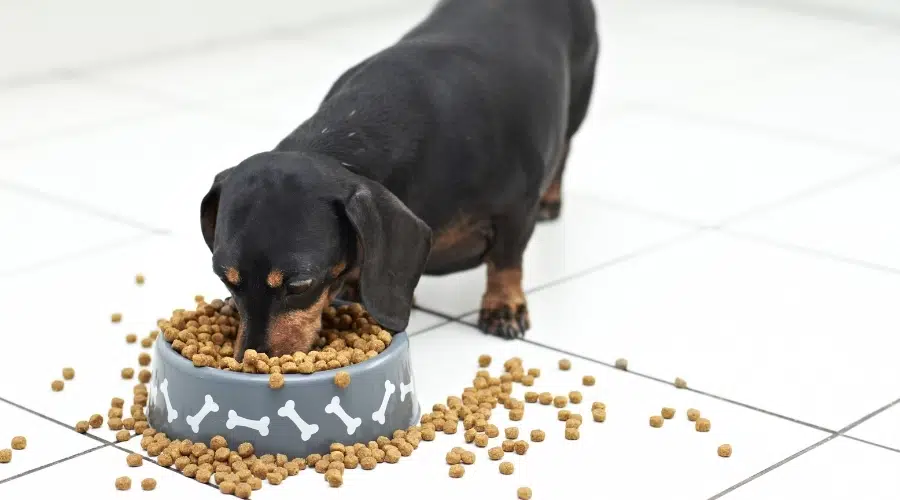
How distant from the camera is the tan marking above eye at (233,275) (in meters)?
2.51

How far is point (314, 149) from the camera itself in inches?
110

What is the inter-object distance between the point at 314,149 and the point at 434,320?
719mm

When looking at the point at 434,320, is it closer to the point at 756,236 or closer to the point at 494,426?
the point at 494,426

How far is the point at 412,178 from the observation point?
2.91 m

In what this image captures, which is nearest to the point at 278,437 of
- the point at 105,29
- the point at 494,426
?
the point at 494,426

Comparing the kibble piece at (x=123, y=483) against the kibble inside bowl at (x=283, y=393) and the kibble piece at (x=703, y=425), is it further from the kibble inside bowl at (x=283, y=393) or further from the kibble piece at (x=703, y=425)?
the kibble piece at (x=703, y=425)

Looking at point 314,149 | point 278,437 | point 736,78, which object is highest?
point 314,149

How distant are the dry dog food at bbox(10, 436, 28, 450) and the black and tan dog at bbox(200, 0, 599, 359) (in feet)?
1.42

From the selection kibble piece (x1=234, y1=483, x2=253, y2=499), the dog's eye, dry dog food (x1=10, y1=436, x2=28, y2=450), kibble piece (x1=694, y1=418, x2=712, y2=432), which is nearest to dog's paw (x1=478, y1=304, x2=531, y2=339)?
kibble piece (x1=694, y1=418, x2=712, y2=432)

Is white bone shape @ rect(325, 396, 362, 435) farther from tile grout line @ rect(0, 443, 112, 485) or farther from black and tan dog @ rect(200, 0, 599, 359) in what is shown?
tile grout line @ rect(0, 443, 112, 485)

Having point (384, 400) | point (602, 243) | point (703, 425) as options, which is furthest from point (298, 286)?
point (602, 243)

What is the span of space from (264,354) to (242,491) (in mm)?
240

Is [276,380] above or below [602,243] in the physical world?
above

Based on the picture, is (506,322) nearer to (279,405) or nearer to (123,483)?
(279,405)
